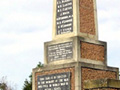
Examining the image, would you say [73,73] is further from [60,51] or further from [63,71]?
[60,51]

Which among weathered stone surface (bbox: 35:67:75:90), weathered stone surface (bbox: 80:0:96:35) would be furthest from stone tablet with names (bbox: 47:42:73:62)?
weathered stone surface (bbox: 80:0:96:35)

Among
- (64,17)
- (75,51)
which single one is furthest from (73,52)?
(64,17)

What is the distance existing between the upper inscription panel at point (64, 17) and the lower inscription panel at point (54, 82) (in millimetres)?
2215

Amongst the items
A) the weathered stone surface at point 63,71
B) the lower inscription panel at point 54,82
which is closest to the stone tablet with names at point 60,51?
the weathered stone surface at point 63,71

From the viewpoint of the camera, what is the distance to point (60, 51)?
19.3m

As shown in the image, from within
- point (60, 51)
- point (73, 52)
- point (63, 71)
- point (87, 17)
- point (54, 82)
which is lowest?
point (54, 82)

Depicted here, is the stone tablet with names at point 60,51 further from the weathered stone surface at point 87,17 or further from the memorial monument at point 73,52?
the weathered stone surface at point 87,17

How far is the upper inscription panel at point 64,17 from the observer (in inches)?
767

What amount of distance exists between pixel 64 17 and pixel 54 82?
324cm

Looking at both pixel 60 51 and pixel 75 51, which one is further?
pixel 60 51

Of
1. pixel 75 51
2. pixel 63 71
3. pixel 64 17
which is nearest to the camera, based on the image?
pixel 75 51

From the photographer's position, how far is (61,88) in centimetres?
1859

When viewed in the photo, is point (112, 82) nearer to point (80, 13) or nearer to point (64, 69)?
point (64, 69)

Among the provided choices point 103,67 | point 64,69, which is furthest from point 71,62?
point 103,67
